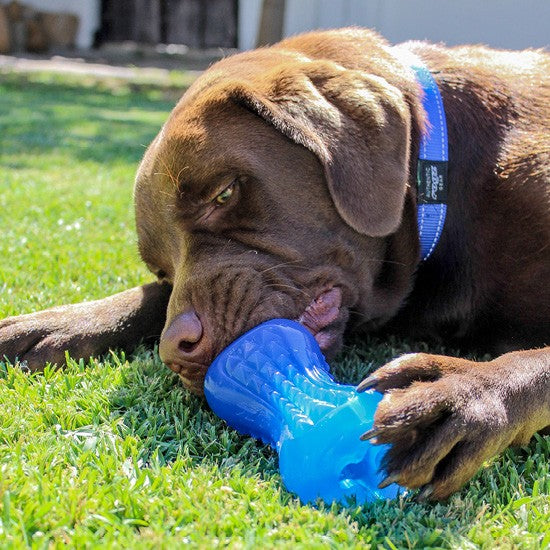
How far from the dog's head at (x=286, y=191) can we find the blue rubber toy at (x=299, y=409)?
0.53ft

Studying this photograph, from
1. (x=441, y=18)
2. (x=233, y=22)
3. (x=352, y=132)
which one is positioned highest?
(x=352, y=132)

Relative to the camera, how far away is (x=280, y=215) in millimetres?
2639

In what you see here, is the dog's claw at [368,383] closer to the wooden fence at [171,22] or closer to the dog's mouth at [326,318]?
the dog's mouth at [326,318]

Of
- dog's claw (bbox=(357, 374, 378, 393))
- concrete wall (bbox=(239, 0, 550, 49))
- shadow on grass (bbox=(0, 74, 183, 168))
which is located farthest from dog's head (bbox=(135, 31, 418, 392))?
concrete wall (bbox=(239, 0, 550, 49))

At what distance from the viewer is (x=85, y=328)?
2.92 m

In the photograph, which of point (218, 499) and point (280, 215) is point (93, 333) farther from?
point (218, 499)

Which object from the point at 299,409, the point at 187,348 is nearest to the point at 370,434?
the point at 299,409

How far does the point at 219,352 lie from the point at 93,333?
0.73m

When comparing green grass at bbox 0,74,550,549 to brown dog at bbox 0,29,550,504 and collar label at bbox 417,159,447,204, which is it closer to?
brown dog at bbox 0,29,550,504

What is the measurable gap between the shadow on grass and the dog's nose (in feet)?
16.3

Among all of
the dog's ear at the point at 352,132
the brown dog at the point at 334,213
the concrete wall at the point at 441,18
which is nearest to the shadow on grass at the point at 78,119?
the concrete wall at the point at 441,18

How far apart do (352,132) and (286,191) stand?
28 centimetres

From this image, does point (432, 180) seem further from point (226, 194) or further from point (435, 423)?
point (435, 423)

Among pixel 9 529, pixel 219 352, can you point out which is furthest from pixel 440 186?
pixel 9 529
